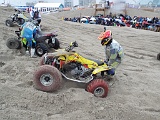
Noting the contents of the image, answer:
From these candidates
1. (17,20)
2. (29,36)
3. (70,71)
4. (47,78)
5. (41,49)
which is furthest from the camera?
(17,20)

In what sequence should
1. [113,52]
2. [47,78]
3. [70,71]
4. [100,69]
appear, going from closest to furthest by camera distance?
[47,78] → [100,69] → [70,71] → [113,52]

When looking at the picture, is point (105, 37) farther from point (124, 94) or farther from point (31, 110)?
point (31, 110)

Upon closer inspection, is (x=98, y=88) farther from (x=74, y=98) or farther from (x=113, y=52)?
(x=113, y=52)

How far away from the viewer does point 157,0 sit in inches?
2121

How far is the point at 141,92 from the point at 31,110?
9.32 feet

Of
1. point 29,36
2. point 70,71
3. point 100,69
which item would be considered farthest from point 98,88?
point 29,36

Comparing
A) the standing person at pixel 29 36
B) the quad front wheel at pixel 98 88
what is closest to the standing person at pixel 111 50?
the quad front wheel at pixel 98 88

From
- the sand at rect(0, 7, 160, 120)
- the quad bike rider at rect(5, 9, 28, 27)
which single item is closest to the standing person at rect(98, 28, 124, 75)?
the sand at rect(0, 7, 160, 120)

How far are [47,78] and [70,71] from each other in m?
0.68

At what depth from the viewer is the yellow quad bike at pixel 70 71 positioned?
4852mm

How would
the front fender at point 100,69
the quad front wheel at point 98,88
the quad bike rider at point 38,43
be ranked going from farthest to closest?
the quad bike rider at point 38,43, the front fender at point 100,69, the quad front wheel at point 98,88

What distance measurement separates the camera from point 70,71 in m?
5.37

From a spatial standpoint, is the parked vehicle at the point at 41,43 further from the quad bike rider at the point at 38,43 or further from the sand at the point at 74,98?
the sand at the point at 74,98

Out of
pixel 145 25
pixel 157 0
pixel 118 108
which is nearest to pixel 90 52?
pixel 118 108
